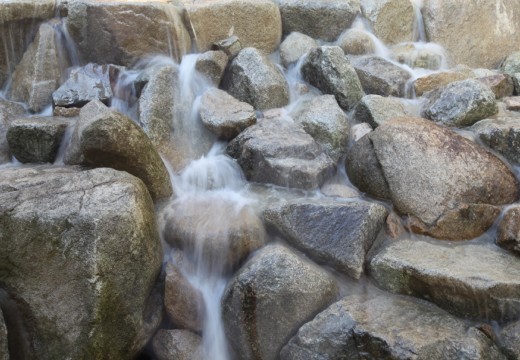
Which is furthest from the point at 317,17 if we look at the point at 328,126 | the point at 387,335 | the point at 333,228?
the point at 387,335

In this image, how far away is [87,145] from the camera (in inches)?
150

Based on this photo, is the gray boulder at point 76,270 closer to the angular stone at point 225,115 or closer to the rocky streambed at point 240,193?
the rocky streambed at point 240,193

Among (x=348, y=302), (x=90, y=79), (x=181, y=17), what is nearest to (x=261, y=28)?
(x=181, y=17)

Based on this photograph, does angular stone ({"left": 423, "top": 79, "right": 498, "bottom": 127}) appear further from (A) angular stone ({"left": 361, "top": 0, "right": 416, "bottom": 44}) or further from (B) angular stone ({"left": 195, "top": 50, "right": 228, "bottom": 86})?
(B) angular stone ({"left": 195, "top": 50, "right": 228, "bottom": 86})

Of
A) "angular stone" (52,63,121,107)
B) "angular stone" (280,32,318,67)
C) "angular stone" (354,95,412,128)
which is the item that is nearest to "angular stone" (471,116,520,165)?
"angular stone" (354,95,412,128)

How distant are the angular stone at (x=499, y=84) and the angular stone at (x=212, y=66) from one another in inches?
124

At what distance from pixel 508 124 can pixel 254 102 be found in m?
2.67

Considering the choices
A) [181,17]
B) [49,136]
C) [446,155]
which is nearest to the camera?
[446,155]

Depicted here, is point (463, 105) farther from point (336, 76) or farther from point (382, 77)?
point (336, 76)

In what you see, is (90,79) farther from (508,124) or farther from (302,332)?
(508,124)

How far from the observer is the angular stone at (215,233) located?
373cm

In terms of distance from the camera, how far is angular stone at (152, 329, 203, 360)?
3.40 meters

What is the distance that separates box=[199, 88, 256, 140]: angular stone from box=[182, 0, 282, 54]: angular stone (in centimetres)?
126

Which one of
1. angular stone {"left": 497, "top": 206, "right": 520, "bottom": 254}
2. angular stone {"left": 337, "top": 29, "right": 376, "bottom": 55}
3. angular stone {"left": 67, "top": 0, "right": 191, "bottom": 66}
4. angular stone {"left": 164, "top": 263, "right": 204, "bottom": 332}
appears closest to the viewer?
angular stone {"left": 164, "top": 263, "right": 204, "bottom": 332}
